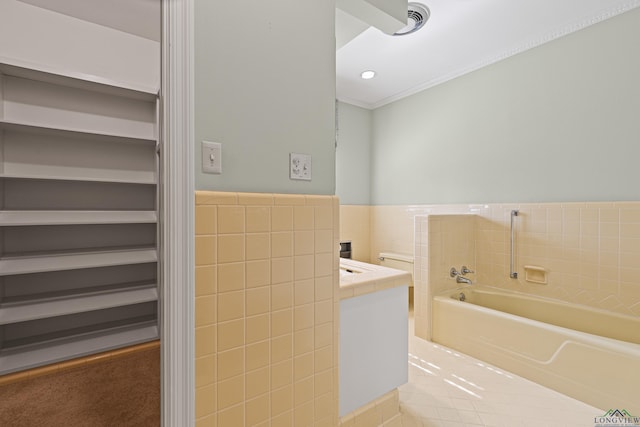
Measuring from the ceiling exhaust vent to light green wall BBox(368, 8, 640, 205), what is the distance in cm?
97

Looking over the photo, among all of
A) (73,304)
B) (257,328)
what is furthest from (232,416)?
(73,304)

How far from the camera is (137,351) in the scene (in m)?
1.86

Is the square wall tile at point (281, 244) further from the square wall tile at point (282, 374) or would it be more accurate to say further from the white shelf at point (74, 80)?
the white shelf at point (74, 80)

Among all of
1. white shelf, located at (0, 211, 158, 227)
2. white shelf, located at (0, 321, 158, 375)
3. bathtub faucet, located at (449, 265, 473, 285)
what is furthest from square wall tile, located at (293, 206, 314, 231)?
bathtub faucet, located at (449, 265, 473, 285)

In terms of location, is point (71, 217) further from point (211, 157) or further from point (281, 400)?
point (281, 400)

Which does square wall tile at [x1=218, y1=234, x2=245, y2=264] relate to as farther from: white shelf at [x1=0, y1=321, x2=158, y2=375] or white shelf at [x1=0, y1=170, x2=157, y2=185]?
white shelf at [x1=0, y1=321, x2=158, y2=375]

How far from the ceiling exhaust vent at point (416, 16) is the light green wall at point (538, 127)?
0.97 metres

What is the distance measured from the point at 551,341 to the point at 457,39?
2432 mm

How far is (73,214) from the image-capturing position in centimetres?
177

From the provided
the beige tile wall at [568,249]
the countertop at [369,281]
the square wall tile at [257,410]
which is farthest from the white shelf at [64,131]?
the beige tile wall at [568,249]

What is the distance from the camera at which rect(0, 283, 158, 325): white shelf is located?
1.54 meters

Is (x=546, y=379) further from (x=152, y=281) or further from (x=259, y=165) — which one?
(x=152, y=281)

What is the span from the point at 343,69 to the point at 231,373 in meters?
2.92

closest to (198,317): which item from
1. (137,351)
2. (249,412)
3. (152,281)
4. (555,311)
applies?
(249,412)
